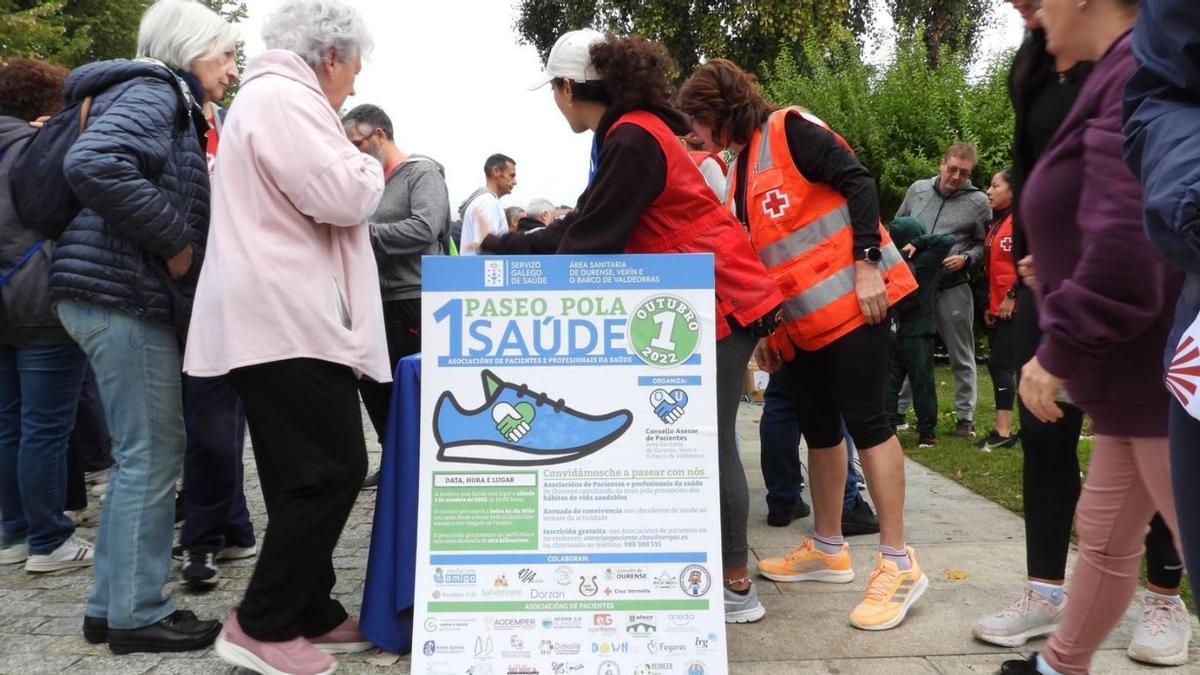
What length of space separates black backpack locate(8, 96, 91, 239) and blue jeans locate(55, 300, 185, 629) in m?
0.35

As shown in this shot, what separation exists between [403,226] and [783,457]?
214cm

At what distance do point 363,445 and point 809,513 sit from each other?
2.67 metres

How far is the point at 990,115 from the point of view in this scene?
12.3 metres

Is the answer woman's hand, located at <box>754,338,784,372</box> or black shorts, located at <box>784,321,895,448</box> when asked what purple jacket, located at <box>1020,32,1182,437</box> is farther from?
woman's hand, located at <box>754,338,784,372</box>

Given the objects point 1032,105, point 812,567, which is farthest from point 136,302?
point 1032,105

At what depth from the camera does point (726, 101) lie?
342 centimetres

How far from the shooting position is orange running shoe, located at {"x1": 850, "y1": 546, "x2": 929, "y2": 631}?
309 cm

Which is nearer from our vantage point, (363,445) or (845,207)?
(363,445)

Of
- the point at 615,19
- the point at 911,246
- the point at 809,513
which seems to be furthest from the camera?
the point at 615,19

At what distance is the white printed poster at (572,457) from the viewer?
2.60m

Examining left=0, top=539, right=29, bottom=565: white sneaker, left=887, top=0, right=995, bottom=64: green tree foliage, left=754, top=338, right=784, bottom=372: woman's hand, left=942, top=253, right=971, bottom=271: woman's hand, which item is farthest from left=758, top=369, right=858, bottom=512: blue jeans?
left=887, top=0, right=995, bottom=64: green tree foliage

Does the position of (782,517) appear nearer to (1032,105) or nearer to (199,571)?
(1032,105)

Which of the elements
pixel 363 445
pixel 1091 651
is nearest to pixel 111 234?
pixel 363 445

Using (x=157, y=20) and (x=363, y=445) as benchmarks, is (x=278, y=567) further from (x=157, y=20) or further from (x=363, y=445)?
(x=157, y=20)
